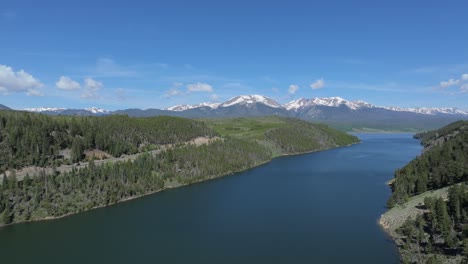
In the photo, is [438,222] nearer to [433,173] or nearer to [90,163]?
[433,173]

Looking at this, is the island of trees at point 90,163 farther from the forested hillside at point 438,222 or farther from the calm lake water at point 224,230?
the forested hillside at point 438,222

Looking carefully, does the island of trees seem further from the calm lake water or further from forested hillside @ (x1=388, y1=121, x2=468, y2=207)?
forested hillside @ (x1=388, y1=121, x2=468, y2=207)

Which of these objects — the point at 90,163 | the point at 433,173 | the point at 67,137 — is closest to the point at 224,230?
the point at 90,163

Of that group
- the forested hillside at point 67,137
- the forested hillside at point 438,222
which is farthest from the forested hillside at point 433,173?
the forested hillside at point 67,137

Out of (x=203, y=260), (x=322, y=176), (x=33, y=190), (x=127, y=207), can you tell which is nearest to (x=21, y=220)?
(x=33, y=190)

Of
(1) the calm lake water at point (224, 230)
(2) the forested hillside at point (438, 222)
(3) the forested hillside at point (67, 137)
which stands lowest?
(1) the calm lake water at point (224, 230)

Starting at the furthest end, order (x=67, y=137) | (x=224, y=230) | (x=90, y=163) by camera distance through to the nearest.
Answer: (x=67, y=137)
(x=90, y=163)
(x=224, y=230)

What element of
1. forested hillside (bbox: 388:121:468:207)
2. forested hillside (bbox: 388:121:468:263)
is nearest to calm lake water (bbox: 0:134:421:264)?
forested hillside (bbox: 388:121:468:263)
